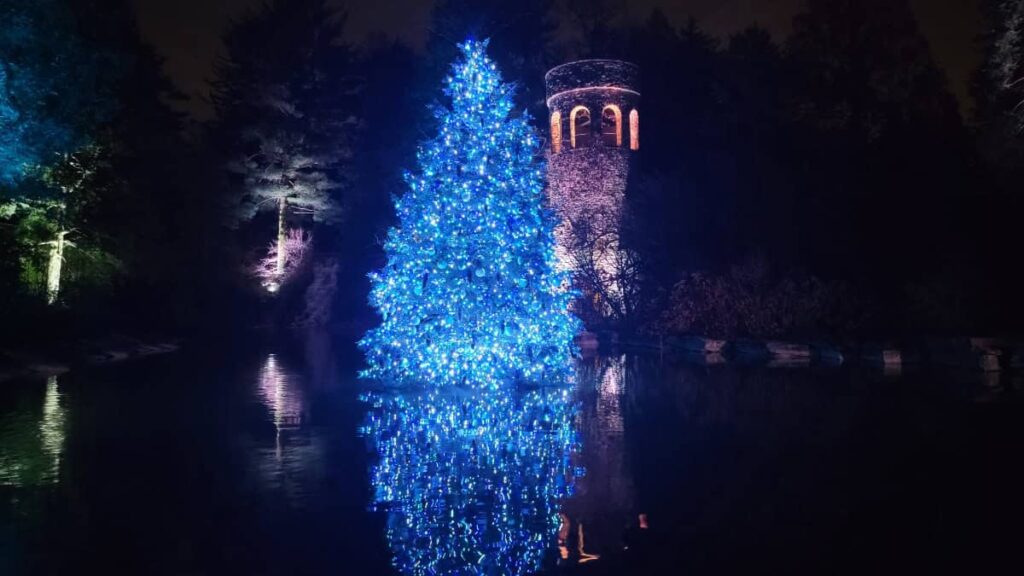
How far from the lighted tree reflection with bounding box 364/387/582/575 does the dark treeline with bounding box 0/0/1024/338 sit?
473 inches

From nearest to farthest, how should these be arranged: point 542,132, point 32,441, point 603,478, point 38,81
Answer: point 603,478 < point 32,441 < point 38,81 < point 542,132

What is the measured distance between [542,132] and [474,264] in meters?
21.9

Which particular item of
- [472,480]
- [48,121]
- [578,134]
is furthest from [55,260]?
[472,480]

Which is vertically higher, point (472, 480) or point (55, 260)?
point (55, 260)

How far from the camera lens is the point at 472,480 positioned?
6461 mm

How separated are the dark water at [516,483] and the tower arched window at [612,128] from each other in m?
17.5

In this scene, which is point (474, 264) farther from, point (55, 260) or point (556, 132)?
point (55, 260)

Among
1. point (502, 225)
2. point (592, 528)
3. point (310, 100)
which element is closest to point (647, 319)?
point (502, 225)

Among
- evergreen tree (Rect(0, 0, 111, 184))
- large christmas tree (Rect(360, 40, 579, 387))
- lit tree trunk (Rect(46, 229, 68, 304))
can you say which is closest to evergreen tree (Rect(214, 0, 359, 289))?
lit tree trunk (Rect(46, 229, 68, 304))

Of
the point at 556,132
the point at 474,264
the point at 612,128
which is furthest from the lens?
the point at 612,128

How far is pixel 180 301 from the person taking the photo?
27891 mm

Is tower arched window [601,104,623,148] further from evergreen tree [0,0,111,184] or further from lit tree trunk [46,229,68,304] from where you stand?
lit tree trunk [46,229,68,304]

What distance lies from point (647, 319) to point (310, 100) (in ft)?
85.8

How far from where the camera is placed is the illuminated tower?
83.3 feet
